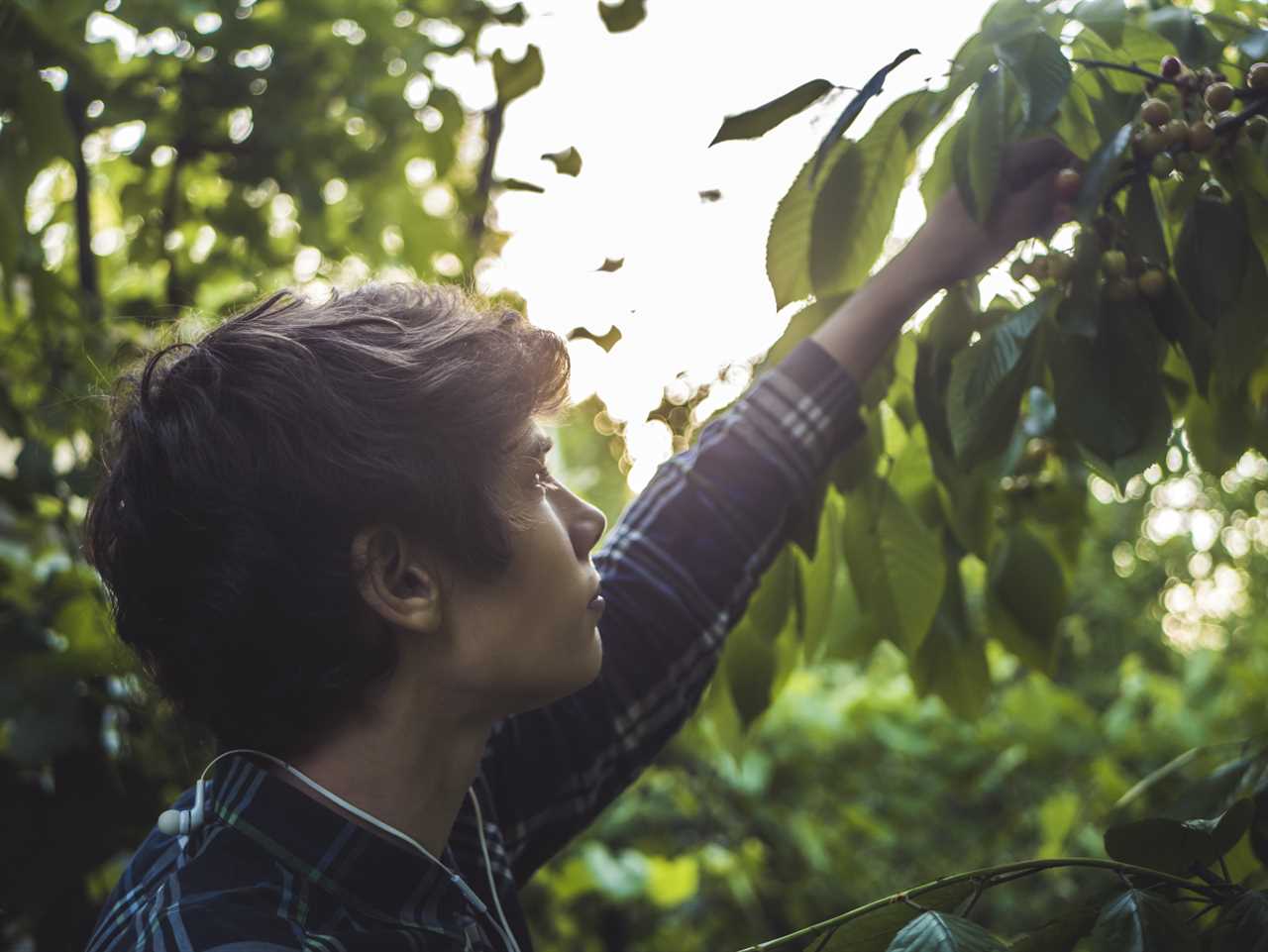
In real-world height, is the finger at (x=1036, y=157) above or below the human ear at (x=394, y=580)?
above

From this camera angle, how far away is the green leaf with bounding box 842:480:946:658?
125cm

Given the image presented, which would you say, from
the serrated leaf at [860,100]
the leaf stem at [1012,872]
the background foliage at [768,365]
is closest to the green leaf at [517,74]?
the background foliage at [768,365]

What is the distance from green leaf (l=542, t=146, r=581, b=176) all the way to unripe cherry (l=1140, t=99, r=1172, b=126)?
0.63m

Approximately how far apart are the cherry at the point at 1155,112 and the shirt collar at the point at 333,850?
0.87 meters

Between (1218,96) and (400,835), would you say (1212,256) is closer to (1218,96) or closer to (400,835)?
(1218,96)

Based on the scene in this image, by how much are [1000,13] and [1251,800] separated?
64 cm

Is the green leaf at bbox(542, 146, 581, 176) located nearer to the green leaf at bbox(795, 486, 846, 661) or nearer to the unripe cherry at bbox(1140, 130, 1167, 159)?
the green leaf at bbox(795, 486, 846, 661)

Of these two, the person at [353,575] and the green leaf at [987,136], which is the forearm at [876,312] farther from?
the green leaf at [987,136]

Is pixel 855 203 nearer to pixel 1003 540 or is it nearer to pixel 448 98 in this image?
pixel 1003 540

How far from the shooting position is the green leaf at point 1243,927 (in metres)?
0.71

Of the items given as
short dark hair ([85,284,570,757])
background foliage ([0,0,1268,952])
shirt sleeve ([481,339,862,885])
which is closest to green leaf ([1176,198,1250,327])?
background foliage ([0,0,1268,952])

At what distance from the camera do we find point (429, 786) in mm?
1119

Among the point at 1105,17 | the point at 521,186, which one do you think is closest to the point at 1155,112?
the point at 1105,17

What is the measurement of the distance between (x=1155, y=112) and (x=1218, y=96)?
52 millimetres
